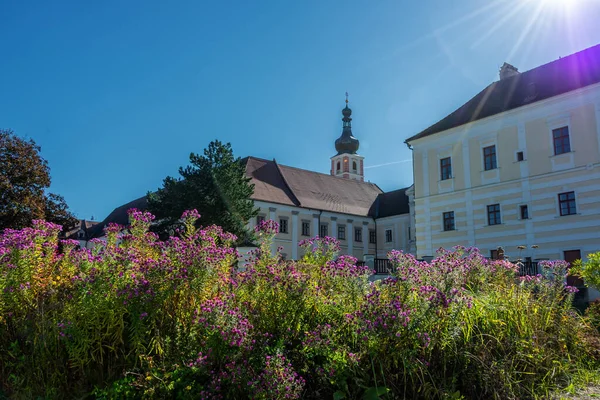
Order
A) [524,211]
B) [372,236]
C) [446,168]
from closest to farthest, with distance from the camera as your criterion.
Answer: [524,211] < [446,168] < [372,236]

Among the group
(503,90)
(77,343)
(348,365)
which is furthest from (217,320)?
(503,90)

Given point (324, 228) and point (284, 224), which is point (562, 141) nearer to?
point (284, 224)

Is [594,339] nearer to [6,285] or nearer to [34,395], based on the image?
[34,395]

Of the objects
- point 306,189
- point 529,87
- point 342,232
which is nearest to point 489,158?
point 529,87

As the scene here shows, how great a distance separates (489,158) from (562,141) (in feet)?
12.2

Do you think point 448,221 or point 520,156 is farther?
point 448,221

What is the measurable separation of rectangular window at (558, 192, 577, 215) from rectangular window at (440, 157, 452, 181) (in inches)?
243

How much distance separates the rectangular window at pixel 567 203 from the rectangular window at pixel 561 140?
2.17 m

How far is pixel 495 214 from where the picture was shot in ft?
79.7

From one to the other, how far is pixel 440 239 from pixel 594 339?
2117cm

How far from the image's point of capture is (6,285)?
5070mm

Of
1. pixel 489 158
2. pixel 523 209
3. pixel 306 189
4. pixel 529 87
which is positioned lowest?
pixel 523 209

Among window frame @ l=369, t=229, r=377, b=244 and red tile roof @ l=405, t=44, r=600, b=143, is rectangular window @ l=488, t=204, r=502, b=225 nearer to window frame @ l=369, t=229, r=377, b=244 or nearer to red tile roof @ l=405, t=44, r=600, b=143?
red tile roof @ l=405, t=44, r=600, b=143

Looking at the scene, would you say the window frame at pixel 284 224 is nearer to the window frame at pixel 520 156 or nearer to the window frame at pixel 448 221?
the window frame at pixel 448 221
